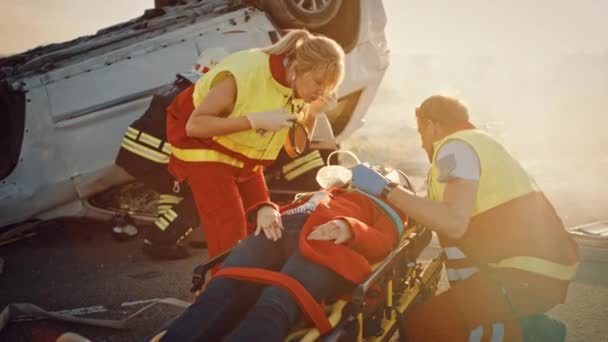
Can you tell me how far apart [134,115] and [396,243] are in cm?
273

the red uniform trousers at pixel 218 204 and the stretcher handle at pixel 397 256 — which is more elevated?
the red uniform trousers at pixel 218 204

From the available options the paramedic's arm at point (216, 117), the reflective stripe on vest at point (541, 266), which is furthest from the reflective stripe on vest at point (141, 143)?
the reflective stripe on vest at point (541, 266)

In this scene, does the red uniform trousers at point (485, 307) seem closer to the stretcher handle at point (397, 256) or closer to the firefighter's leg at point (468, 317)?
the firefighter's leg at point (468, 317)

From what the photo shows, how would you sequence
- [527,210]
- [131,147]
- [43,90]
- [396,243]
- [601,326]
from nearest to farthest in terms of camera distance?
1. [527,210]
2. [396,243]
3. [601,326]
4. [131,147]
5. [43,90]

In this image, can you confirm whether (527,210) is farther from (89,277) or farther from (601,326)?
(89,277)

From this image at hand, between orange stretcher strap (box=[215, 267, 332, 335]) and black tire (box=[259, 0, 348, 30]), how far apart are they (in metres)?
3.47

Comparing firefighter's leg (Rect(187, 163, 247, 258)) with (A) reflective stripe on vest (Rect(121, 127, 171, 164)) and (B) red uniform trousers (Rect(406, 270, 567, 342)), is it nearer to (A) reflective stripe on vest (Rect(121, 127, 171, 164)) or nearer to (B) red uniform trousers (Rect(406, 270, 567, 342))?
(B) red uniform trousers (Rect(406, 270, 567, 342))

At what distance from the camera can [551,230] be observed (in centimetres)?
242

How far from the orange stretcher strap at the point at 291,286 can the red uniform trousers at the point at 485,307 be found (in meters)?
0.56

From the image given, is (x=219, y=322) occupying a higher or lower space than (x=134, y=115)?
lower

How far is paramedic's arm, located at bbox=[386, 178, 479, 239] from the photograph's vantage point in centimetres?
231

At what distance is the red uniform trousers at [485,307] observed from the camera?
2322 millimetres

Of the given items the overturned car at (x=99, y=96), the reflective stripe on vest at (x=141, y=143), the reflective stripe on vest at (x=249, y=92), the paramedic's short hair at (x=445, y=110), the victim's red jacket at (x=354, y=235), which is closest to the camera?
the victim's red jacket at (x=354, y=235)

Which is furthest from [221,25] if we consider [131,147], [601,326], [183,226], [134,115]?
[601,326]
